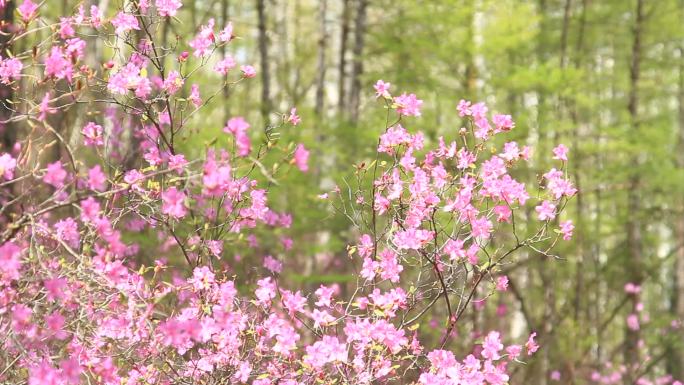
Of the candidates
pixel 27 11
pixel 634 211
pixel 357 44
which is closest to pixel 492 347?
pixel 27 11

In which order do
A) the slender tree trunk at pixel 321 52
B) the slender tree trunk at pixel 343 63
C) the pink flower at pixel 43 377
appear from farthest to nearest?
1. the slender tree trunk at pixel 321 52
2. the slender tree trunk at pixel 343 63
3. the pink flower at pixel 43 377

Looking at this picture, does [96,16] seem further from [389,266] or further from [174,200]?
[389,266]

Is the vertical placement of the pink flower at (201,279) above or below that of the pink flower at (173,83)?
below

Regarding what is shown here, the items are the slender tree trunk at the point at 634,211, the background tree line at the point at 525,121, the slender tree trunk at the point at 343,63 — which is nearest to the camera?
the background tree line at the point at 525,121

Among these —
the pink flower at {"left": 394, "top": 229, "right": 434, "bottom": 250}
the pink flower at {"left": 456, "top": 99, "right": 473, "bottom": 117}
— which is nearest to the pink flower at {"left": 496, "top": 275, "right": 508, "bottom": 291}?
the pink flower at {"left": 394, "top": 229, "right": 434, "bottom": 250}

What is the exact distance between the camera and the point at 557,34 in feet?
37.1

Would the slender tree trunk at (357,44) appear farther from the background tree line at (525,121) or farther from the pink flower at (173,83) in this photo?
the pink flower at (173,83)

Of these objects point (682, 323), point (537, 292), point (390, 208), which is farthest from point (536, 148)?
point (390, 208)

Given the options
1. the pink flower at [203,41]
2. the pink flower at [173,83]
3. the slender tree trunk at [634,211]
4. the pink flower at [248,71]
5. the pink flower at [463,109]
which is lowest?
the slender tree trunk at [634,211]

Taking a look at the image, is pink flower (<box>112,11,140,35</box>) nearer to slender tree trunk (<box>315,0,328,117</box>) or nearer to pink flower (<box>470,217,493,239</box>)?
pink flower (<box>470,217,493,239</box>)

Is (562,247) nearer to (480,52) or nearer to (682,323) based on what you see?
(682,323)

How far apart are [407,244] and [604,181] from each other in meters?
6.07

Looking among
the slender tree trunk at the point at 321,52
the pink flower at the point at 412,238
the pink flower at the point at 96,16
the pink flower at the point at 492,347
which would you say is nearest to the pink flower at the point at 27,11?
the pink flower at the point at 96,16

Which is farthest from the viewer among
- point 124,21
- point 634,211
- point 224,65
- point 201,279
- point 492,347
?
point 634,211
